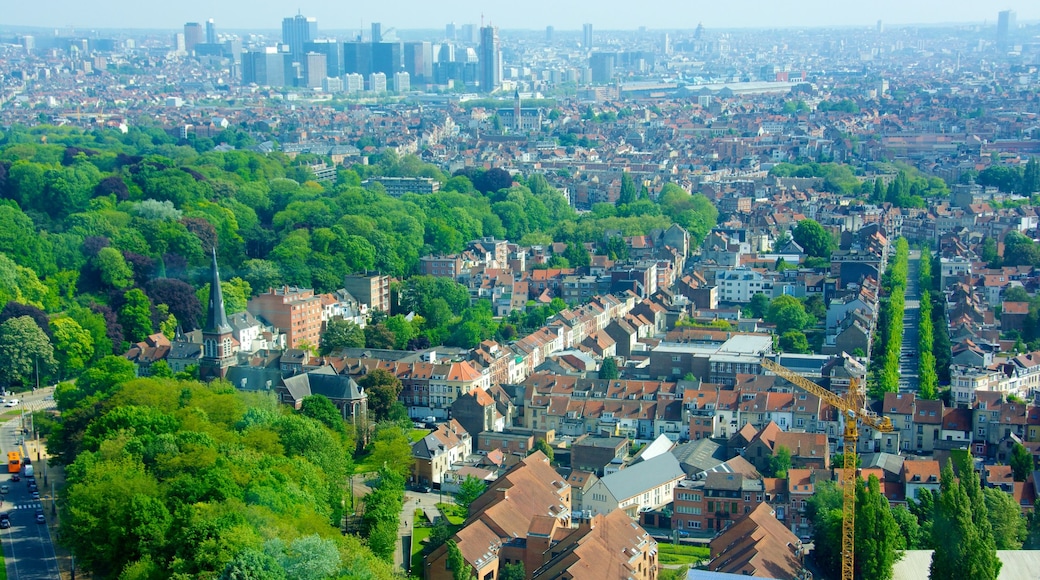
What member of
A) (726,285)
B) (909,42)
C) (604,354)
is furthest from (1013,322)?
(909,42)

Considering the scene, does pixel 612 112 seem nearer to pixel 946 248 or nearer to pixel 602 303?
pixel 946 248

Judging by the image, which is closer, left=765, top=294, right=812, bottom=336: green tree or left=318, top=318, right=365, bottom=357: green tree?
left=318, top=318, right=365, bottom=357: green tree

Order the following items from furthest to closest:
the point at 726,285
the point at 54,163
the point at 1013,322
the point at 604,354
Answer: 1. the point at 54,163
2. the point at 726,285
3. the point at 1013,322
4. the point at 604,354

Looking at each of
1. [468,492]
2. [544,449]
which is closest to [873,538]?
[468,492]

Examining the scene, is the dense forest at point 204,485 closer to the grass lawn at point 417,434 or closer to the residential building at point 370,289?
the grass lawn at point 417,434

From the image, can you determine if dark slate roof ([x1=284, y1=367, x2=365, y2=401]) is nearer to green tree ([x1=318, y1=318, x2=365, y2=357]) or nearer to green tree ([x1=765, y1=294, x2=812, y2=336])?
green tree ([x1=318, y1=318, x2=365, y2=357])

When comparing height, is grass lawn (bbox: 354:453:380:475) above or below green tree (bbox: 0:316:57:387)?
below

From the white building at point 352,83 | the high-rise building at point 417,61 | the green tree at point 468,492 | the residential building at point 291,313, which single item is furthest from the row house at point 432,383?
the high-rise building at point 417,61

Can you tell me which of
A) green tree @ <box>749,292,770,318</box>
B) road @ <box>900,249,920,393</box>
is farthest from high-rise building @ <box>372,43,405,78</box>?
green tree @ <box>749,292,770,318</box>
